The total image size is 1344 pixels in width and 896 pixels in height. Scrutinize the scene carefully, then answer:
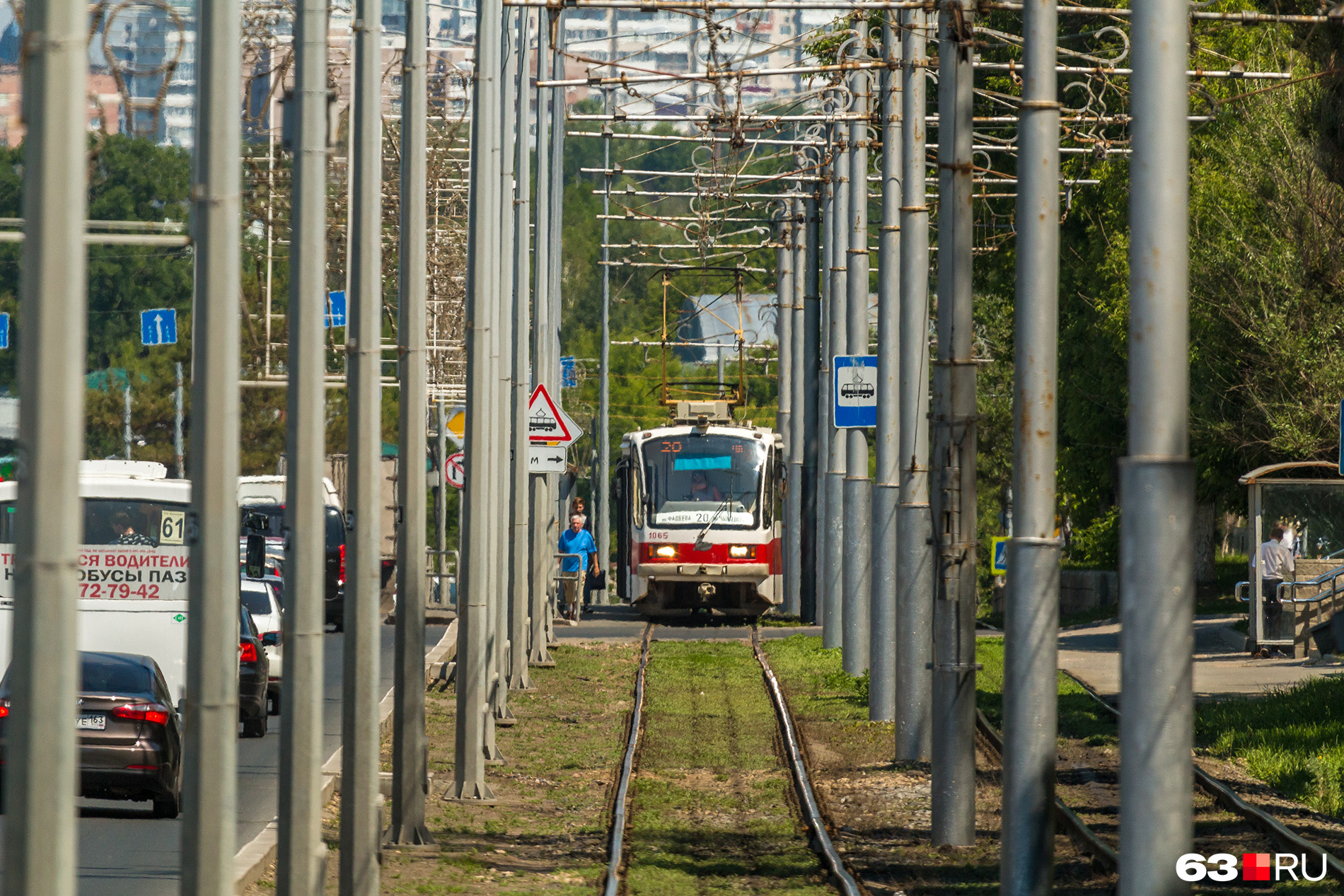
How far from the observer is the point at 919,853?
12836 millimetres

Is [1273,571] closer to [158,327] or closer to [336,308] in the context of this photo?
[158,327]

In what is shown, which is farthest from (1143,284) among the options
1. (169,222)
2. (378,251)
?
(169,222)

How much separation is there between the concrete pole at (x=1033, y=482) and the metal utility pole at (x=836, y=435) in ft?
47.3

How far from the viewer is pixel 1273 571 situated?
26531 millimetres

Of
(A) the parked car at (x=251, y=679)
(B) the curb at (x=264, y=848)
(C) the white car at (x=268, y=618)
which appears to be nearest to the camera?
(B) the curb at (x=264, y=848)

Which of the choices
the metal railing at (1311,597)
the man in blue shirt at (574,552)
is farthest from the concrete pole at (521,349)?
the man in blue shirt at (574,552)

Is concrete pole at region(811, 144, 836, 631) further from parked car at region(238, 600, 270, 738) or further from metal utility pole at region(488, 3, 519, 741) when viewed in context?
parked car at region(238, 600, 270, 738)

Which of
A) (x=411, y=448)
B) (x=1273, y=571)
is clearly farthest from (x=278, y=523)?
(x=411, y=448)

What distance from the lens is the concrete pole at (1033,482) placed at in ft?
33.2

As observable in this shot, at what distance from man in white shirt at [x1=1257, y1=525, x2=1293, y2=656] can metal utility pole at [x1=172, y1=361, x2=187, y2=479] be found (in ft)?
103

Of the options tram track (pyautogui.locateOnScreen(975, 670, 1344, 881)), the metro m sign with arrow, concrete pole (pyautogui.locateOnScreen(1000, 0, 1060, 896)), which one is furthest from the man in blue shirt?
concrete pole (pyautogui.locateOnScreen(1000, 0, 1060, 896))

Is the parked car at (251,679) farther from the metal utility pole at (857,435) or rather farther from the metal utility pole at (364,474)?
the metal utility pole at (364,474)

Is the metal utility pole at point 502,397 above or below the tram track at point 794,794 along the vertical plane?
above

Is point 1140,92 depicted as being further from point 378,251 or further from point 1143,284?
point 378,251
